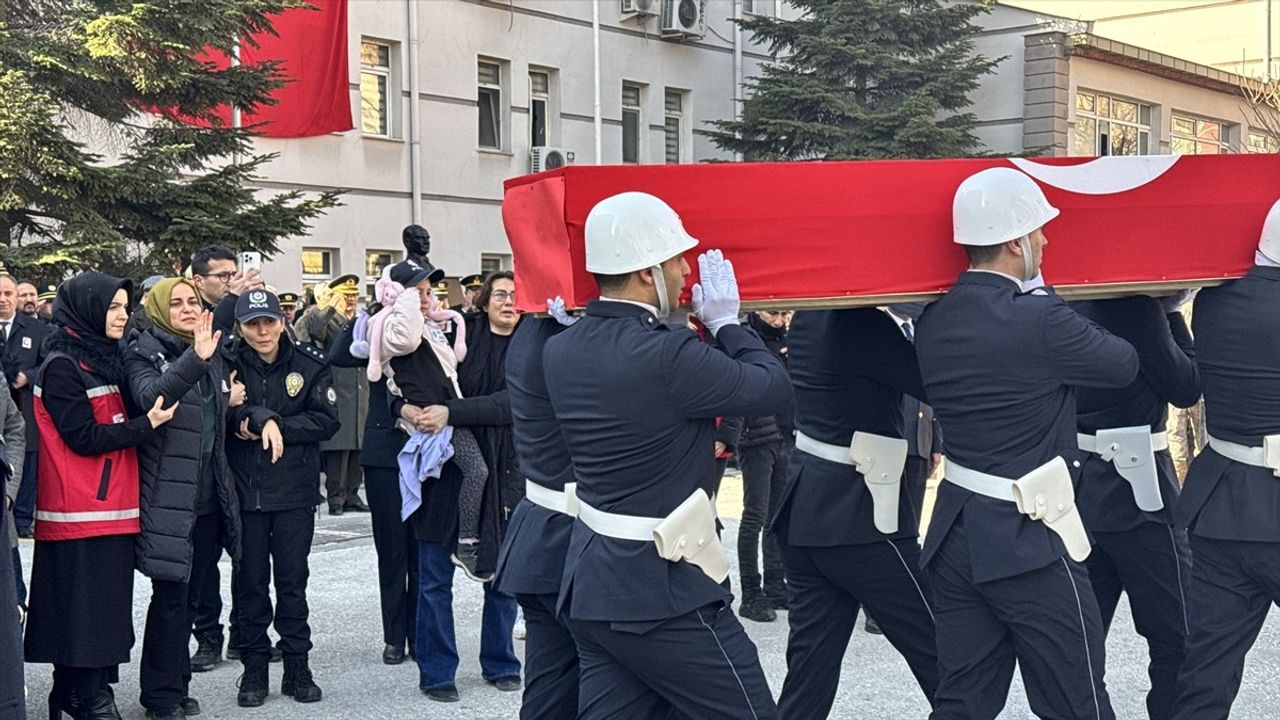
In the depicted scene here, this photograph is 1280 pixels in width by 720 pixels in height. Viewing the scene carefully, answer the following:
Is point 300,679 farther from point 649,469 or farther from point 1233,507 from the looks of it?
point 1233,507

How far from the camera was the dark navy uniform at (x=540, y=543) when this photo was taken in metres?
5.24

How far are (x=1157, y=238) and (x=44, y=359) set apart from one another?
4608 mm

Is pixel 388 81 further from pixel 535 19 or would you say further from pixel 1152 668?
pixel 1152 668

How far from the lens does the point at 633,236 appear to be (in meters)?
4.61

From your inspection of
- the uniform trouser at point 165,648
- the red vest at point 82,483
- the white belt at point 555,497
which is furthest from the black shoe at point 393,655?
the white belt at point 555,497

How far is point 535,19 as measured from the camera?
80.0ft

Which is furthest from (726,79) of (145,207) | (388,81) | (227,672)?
(227,672)

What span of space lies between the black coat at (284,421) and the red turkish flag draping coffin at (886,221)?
238 centimetres

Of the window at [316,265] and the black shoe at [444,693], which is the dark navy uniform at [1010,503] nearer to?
→ the black shoe at [444,693]

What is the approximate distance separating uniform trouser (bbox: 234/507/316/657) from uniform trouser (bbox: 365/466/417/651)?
1.73ft

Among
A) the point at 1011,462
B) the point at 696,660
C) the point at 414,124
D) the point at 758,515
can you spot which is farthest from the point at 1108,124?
the point at 696,660

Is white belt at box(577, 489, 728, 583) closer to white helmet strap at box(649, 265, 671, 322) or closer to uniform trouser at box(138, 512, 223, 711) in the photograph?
white helmet strap at box(649, 265, 671, 322)

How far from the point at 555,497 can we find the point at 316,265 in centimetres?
1671

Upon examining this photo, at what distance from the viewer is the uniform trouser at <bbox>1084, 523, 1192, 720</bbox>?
19.9 ft
